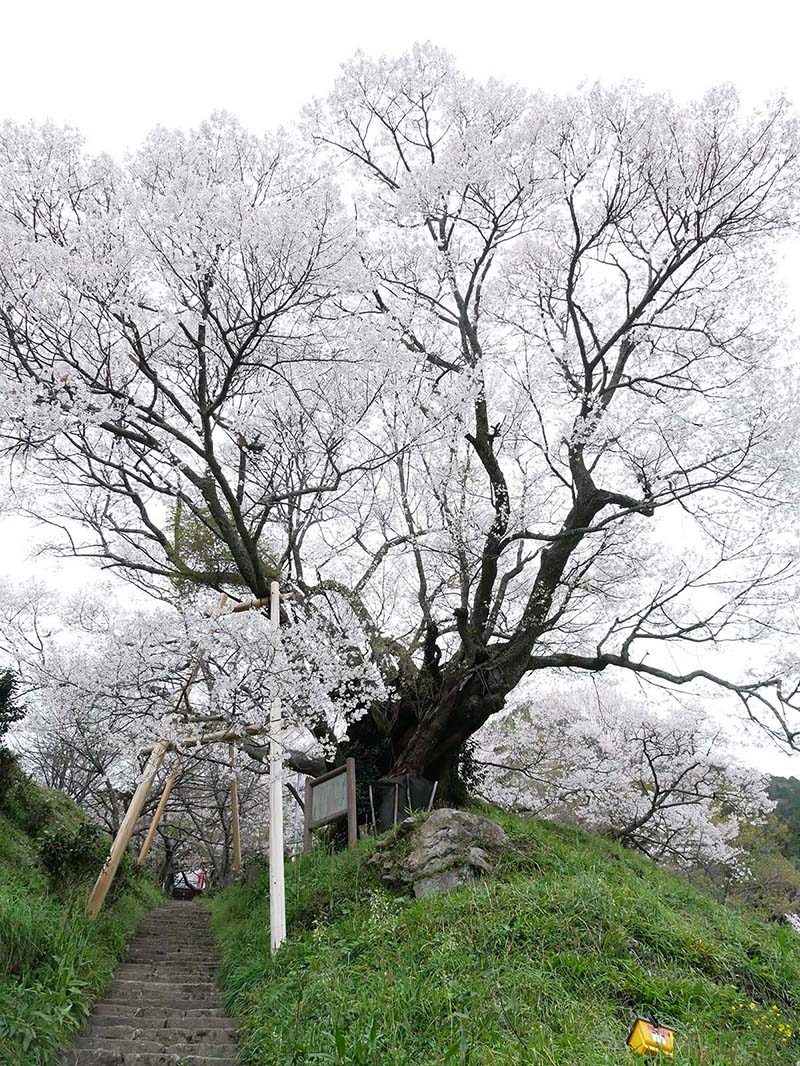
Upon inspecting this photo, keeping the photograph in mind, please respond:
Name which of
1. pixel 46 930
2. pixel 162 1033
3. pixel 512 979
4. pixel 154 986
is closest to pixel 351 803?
pixel 154 986

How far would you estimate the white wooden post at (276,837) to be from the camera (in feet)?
22.3

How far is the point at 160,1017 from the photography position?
6121 mm

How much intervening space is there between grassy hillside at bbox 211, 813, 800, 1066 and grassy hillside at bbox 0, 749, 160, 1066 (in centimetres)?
134

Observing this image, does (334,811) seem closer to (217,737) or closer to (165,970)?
(217,737)

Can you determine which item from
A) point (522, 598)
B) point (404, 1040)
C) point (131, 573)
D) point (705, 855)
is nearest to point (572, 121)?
point (522, 598)

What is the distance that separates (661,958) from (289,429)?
259 inches

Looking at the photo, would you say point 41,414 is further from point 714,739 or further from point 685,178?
point 714,739

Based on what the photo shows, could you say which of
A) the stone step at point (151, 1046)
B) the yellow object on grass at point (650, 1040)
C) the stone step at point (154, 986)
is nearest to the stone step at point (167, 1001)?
the stone step at point (154, 986)

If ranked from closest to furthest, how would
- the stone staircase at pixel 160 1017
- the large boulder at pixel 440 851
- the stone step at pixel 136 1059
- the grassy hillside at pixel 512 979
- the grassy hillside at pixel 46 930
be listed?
the grassy hillside at pixel 512 979 → the grassy hillside at pixel 46 930 → the stone step at pixel 136 1059 → the stone staircase at pixel 160 1017 → the large boulder at pixel 440 851

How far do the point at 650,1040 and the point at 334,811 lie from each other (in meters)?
6.45

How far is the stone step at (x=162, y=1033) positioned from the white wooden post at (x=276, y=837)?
2.86ft

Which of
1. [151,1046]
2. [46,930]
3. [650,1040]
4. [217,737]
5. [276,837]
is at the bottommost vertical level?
[151,1046]

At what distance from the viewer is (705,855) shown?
17.0 meters

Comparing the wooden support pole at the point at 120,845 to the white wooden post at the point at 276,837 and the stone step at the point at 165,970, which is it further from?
the white wooden post at the point at 276,837
